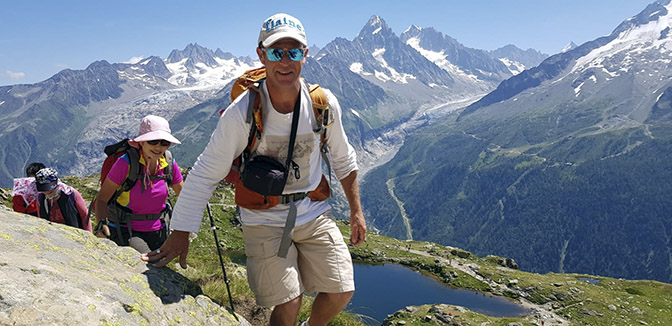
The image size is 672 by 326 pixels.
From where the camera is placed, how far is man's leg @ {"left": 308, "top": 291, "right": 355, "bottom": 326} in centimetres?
585

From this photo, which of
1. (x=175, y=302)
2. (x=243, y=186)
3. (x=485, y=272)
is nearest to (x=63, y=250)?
(x=175, y=302)

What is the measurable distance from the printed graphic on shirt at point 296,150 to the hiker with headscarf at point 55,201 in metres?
6.15

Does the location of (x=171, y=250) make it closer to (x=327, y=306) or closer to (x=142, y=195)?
(x=327, y=306)

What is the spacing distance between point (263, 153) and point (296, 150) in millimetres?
490

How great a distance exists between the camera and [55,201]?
9.02 m

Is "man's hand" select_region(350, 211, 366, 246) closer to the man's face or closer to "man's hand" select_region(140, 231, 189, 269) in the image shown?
the man's face

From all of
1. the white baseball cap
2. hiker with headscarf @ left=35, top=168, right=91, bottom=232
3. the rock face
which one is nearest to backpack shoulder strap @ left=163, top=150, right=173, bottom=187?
hiker with headscarf @ left=35, top=168, right=91, bottom=232

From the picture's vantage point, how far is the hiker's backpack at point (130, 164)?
8164 mm

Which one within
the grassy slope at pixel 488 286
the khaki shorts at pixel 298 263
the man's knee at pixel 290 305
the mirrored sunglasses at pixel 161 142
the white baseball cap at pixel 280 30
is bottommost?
the grassy slope at pixel 488 286

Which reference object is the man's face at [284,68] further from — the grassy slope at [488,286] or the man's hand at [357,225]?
the grassy slope at [488,286]

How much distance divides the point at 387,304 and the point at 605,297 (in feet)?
109

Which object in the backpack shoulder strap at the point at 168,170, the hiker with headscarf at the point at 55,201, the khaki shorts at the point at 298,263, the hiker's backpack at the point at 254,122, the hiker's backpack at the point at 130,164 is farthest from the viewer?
the hiker with headscarf at the point at 55,201

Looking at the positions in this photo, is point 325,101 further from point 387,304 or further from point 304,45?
point 387,304

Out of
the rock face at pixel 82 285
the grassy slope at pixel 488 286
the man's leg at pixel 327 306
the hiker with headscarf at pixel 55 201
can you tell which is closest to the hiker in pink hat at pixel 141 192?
the hiker with headscarf at pixel 55 201
